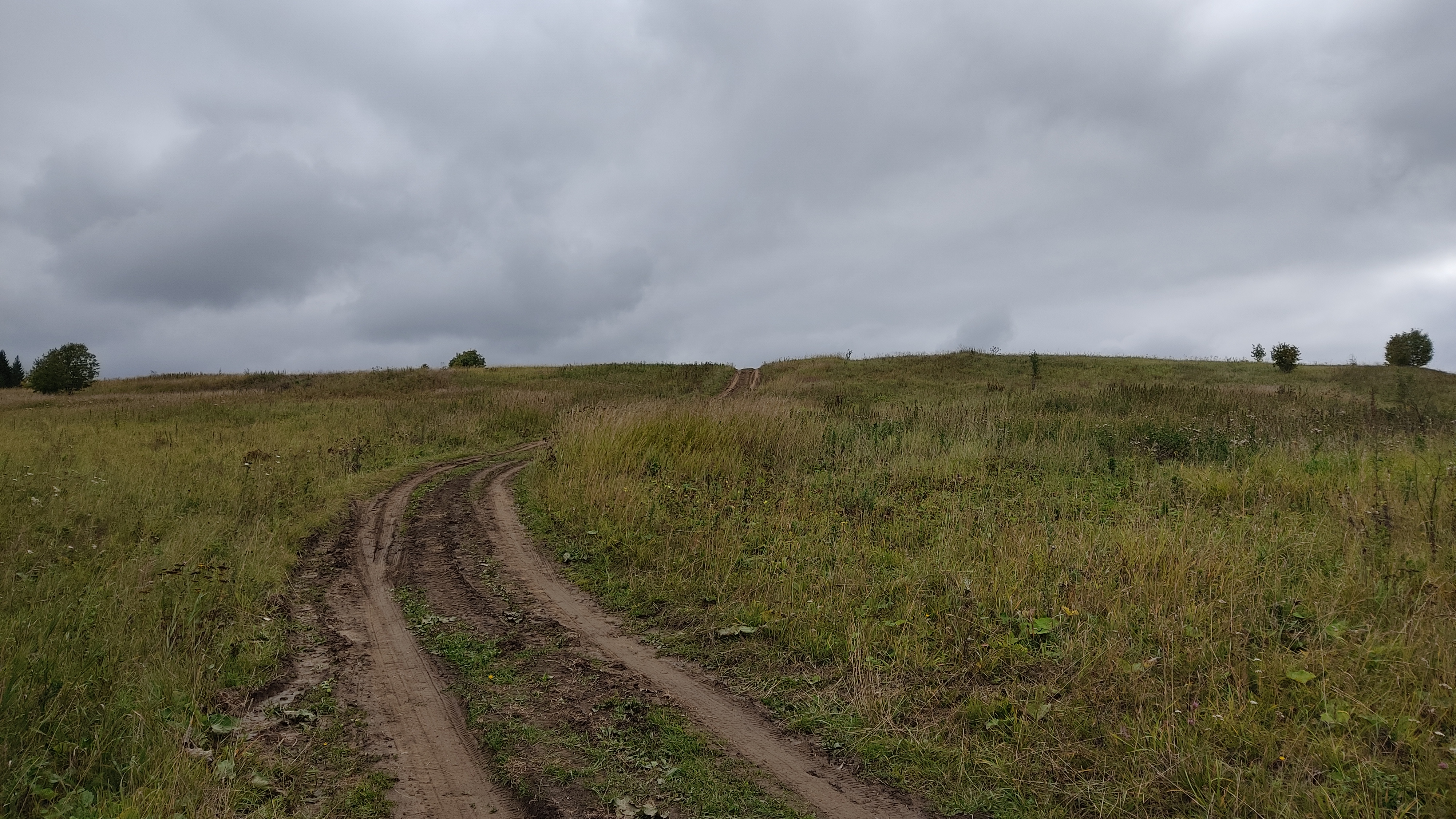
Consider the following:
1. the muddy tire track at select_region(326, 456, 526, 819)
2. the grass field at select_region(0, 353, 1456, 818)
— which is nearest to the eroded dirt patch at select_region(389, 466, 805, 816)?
the muddy tire track at select_region(326, 456, 526, 819)

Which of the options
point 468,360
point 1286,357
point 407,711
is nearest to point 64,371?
point 468,360

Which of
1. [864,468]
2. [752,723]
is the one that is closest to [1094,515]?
[864,468]

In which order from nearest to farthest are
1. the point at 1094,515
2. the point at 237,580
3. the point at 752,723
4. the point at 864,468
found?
the point at 752,723 → the point at 237,580 → the point at 1094,515 → the point at 864,468

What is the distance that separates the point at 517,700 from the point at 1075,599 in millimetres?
4449

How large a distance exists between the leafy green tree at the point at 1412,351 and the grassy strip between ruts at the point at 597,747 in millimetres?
67363

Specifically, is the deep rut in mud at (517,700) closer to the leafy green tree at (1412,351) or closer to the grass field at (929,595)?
the grass field at (929,595)

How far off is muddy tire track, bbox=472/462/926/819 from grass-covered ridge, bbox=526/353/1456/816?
221mm

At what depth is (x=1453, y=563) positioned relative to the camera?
5523mm

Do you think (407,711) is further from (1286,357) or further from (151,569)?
(1286,357)

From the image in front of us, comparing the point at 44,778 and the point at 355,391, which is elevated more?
the point at 355,391

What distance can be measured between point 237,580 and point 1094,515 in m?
9.45

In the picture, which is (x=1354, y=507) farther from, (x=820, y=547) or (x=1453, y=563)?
(x=820, y=547)

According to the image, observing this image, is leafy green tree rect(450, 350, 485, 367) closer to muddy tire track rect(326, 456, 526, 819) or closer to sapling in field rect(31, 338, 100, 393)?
sapling in field rect(31, 338, 100, 393)

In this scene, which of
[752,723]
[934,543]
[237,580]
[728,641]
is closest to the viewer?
[752,723]
